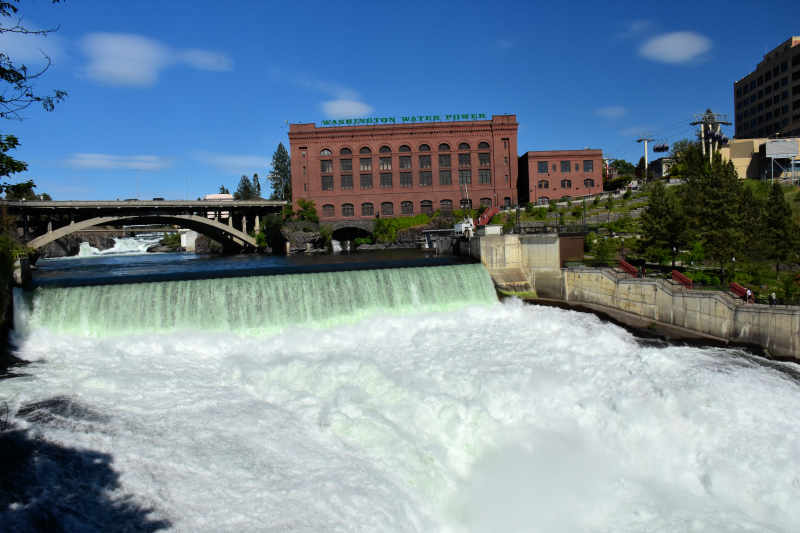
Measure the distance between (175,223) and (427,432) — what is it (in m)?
58.9

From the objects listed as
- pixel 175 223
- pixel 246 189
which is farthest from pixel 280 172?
pixel 175 223

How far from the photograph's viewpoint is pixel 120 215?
178 feet

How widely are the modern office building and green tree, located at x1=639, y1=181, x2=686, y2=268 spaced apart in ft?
187

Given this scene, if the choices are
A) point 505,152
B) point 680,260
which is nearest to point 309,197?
point 505,152

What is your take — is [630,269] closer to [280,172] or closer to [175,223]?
[175,223]

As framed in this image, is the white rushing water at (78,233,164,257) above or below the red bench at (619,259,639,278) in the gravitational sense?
above

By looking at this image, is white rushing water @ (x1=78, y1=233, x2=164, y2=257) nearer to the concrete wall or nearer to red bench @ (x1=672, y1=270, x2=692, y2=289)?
the concrete wall

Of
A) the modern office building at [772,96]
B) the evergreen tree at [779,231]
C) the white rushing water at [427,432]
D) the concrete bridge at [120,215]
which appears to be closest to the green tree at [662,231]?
the evergreen tree at [779,231]

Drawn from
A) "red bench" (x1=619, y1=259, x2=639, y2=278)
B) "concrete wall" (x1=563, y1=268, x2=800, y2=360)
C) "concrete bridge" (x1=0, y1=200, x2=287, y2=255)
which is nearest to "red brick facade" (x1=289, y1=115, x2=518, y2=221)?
"concrete bridge" (x1=0, y1=200, x2=287, y2=255)

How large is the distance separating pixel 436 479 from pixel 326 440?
7.94ft

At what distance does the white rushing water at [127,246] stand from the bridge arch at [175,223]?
25.7 meters

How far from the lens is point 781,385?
12555 millimetres

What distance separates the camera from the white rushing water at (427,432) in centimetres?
785

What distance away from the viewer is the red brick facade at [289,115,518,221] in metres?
65.3
